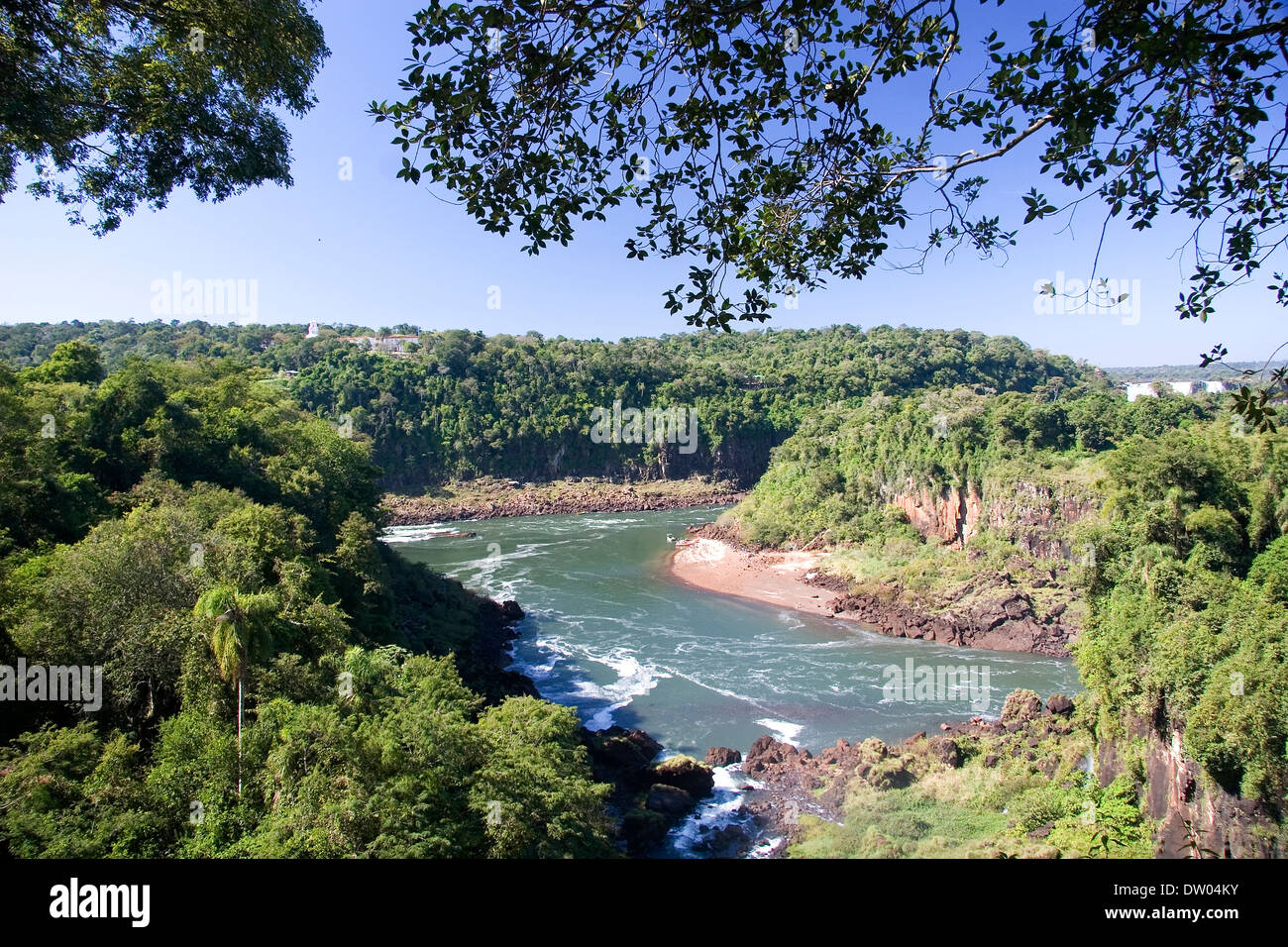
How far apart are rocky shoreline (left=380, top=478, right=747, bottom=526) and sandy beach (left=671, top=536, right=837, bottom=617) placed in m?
15.0

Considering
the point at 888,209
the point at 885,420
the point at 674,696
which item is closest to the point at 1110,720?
the point at 674,696

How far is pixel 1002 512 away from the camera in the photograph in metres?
28.7

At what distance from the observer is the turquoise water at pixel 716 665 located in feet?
59.0

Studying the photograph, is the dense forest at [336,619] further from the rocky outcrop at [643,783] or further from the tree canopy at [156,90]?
the tree canopy at [156,90]

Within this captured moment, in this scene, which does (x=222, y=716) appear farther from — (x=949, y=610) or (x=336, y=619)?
(x=949, y=610)

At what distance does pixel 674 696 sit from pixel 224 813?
42.5 feet

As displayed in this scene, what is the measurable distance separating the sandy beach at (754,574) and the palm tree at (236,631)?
838 inches

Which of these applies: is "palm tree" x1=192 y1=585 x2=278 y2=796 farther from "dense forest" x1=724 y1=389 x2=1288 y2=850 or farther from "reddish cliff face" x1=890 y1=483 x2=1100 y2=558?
"reddish cliff face" x1=890 y1=483 x2=1100 y2=558

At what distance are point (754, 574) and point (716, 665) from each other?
37.2 ft

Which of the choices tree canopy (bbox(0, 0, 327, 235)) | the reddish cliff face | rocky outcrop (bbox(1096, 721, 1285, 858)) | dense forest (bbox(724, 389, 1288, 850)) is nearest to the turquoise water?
dense forest (bbox(724, 389, 1288, 850))

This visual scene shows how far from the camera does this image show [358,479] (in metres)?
25.8

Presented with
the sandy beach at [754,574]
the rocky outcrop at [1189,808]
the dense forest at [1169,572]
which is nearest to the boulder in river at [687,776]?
the dense forest at [1169,572]

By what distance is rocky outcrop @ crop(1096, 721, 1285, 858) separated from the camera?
33.0 feet
